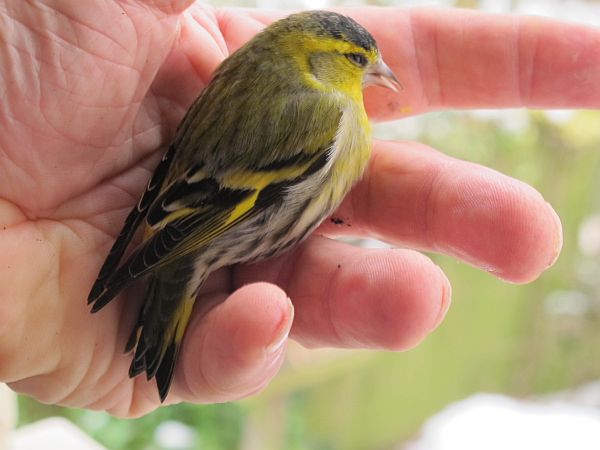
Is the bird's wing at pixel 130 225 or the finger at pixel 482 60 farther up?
the finger at pixel 482 60

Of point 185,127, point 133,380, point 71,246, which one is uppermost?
point 185,127

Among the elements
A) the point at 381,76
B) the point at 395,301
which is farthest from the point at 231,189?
the point at 381,76

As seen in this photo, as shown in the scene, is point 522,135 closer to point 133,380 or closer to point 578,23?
point 578,23

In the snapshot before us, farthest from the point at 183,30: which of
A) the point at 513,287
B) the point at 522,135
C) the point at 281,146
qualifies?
the point at 513,287

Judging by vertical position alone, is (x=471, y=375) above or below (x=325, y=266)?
below

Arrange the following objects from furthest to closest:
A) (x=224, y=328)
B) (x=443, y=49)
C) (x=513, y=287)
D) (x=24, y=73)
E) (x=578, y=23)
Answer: (x=513, y=287) < (x=443, y=49) < (x=578, y=23) < (x=24, y=73) < (x=224, y=328)

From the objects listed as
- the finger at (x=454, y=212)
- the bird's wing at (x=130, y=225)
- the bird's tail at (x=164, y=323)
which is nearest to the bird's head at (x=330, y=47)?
the finger at (x=454, y=212)

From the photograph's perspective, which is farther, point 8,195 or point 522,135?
point 522,135

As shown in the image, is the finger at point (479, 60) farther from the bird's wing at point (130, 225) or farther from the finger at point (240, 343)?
the finger at point (240, 343)
